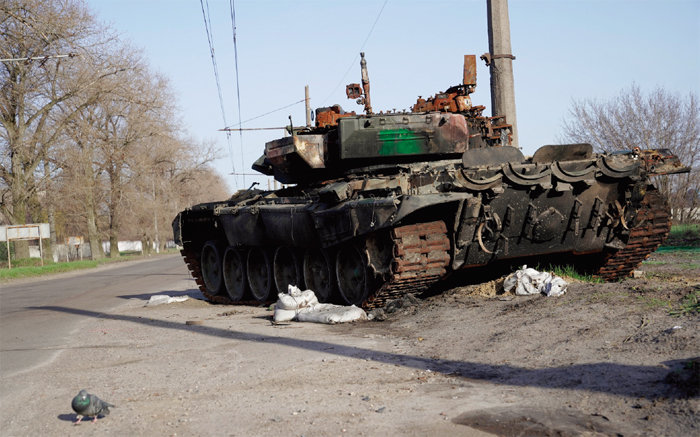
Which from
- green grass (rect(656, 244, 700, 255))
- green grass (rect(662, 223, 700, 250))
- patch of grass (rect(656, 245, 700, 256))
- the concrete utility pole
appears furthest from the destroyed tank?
green grass (rect(662, 223, 700, 250))

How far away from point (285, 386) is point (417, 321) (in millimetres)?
3532

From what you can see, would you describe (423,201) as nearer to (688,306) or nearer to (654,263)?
(688,306)

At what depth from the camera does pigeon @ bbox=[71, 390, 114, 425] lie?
4691mm

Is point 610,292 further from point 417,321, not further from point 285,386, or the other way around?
point 285,386

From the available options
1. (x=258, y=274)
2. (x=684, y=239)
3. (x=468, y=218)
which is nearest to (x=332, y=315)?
(x=468, y=218)

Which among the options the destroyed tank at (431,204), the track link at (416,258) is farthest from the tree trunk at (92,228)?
the track link at (416,258)

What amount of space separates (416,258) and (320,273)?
3.10 meters

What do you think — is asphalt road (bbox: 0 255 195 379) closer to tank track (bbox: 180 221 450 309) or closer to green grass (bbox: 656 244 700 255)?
tank track (bbox: 180 221 450 309)

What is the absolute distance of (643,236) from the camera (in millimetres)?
11469

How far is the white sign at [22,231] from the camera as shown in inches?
1216

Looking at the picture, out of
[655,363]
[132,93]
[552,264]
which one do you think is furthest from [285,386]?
[132,93]

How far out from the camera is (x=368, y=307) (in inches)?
405

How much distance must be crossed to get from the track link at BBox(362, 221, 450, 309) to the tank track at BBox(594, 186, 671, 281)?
3095 millimetres

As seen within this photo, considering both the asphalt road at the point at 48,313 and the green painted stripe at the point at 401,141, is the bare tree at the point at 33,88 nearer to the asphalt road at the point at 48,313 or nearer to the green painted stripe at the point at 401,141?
the asphalt road at the point at 48,313
